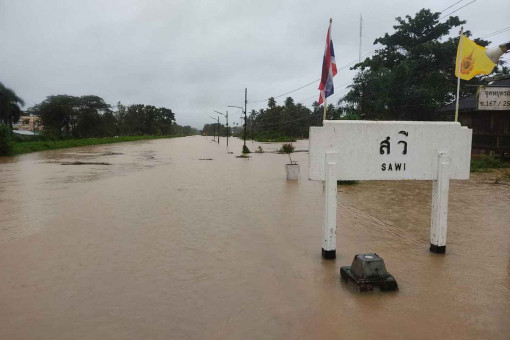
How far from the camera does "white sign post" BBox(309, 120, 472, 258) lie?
5922 millimetres

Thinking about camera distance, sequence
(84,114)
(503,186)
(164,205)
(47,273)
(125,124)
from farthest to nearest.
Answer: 1. (125,124)
2. (84,114)
3. (503,186)
4. (164,205)
5. (47,273)

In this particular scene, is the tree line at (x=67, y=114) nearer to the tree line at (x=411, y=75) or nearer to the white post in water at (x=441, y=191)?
the tree line at (x=411, y=75)

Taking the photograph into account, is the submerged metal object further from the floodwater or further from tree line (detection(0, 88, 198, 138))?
tree line (detection(0, 88, 198, 138))

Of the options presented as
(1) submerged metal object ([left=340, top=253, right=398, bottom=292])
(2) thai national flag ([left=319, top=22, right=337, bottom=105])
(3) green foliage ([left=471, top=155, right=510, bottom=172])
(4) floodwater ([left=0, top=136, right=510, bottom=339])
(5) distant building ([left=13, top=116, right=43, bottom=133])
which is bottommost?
(4) floodwater ([left=0, top=136, right=510, bottom=339])

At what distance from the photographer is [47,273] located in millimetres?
5621

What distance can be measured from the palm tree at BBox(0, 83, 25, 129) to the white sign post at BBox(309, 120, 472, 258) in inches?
2149

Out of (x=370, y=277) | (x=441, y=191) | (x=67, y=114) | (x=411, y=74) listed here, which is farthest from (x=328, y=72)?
(x=67, y=114)

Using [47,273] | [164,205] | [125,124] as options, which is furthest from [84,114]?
[47,273]

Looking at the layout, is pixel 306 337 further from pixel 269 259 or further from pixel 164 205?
pixel 164 205

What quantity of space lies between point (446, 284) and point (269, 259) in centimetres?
261

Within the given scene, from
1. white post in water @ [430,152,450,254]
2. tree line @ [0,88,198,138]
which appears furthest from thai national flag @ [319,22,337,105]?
tree line @ [0,88,198,138]

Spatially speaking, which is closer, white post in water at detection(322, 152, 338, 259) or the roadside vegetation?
white post in water at detection(322, 152, 338, 259)

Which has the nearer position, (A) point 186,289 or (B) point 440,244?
(A) point 186,289

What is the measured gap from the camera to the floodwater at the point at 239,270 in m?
4.16
